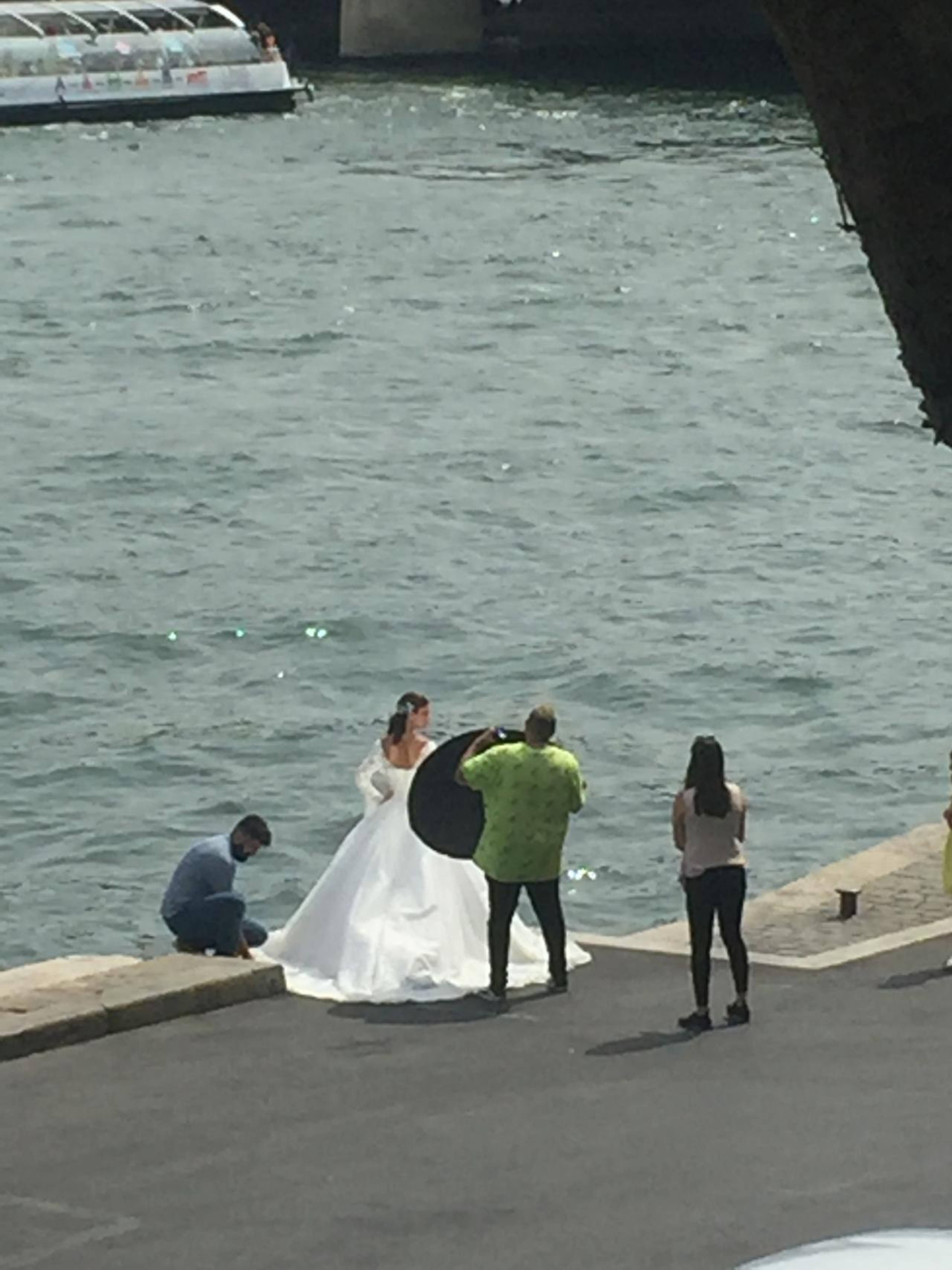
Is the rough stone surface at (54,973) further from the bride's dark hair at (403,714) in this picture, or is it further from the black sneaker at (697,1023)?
the black sneaker at (697,1023)

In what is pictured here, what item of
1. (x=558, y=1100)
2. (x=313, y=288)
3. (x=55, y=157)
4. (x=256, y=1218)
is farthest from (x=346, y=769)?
(x=55, y=157)

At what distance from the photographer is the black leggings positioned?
13.6 metres

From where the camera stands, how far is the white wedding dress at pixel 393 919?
14797 mm

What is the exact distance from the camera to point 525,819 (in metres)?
14.2

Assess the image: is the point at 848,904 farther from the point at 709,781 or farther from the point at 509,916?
the point at 709,781

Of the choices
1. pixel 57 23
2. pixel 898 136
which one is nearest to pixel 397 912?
pixel 898 136

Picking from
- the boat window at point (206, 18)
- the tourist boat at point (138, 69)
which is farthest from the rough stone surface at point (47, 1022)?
the boat window at point (206, 18)

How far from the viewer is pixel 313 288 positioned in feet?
181

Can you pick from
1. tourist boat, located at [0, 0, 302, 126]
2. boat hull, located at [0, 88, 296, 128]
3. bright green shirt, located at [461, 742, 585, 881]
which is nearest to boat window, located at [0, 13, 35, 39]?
tourist boat, located at [0, 0, 302, 126]

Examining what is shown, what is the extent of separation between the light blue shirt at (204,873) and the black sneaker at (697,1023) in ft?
8.38

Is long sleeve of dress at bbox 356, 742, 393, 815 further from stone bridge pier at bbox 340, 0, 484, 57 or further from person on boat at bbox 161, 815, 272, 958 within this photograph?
stone bridge pier at bbox 340, 0, 484, 57

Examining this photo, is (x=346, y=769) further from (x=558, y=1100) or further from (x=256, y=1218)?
(x=256, y=1218)

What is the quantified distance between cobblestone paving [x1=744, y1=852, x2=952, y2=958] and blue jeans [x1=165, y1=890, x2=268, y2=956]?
101 inches

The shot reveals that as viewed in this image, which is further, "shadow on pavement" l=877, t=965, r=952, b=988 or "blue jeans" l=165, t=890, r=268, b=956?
"blue jeans" l=165, t=890, r=268, b=956
